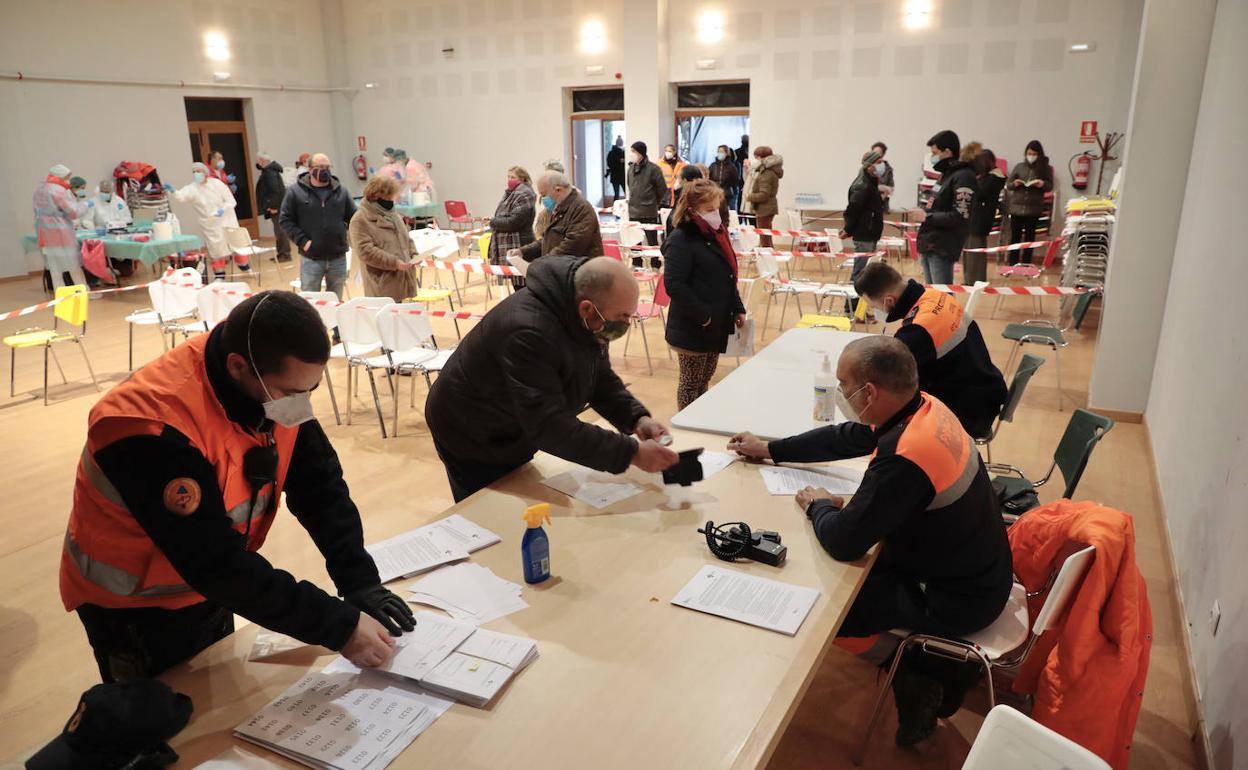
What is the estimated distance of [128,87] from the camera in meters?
13.2

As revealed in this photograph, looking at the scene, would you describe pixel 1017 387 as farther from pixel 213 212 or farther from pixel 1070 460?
pixel 213 212

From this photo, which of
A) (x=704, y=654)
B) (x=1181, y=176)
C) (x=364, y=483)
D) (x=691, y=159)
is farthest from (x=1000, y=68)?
(x=704, y=654)

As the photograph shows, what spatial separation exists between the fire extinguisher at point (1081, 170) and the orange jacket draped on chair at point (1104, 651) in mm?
10755

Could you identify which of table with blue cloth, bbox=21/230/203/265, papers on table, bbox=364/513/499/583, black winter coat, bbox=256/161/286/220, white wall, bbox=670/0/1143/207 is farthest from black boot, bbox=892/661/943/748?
black winter coat, bbox=256/161/286/220

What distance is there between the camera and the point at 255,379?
1614mm

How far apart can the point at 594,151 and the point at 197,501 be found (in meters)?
15.0

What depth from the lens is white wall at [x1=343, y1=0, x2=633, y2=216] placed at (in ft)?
49.3

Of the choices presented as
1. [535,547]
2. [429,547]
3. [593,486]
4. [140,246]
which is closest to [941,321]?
[593,486]

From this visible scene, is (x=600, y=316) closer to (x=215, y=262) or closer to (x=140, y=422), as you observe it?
(x=140, y=422)

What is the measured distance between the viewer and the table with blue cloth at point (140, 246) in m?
9.87

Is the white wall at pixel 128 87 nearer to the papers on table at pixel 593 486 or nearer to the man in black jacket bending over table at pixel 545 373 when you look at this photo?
the man in black jacket bending over table at pixel 545 373

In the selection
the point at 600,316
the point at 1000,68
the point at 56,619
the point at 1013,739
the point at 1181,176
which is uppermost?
the point at 1000,68

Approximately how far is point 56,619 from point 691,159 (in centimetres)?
1314

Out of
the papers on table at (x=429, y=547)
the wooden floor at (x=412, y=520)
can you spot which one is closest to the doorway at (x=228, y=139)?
the wooden floor at (x=412, y=520)
